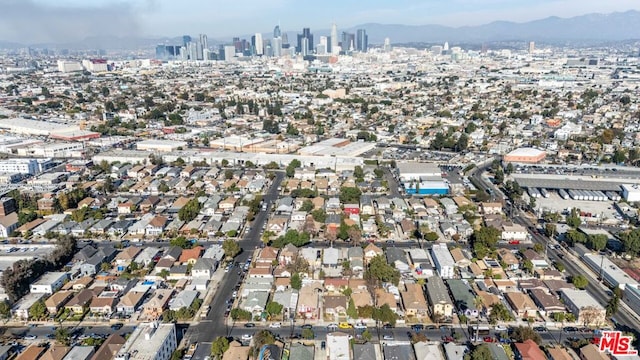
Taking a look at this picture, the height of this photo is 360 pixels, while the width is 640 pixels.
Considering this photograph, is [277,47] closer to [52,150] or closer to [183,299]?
[52,150]

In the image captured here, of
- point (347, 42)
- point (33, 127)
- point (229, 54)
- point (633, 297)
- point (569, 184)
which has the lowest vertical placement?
point (633, 297)

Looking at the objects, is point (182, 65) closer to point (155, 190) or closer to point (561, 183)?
point (155, 190)

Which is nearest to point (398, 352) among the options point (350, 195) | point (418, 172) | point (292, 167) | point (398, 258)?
point (398, 258)

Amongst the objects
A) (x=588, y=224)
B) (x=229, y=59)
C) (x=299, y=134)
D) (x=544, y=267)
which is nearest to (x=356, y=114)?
(x=299, y=134)

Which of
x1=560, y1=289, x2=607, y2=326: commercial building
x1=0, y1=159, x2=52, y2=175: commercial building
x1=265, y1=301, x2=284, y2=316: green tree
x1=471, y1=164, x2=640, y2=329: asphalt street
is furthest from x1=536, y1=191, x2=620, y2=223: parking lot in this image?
x1=0, y1=159, x2=52, y2=175: commercial building

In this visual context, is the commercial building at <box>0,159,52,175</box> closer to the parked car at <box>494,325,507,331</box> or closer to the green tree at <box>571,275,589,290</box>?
the parked car at <box>494,325,507,331</box>
